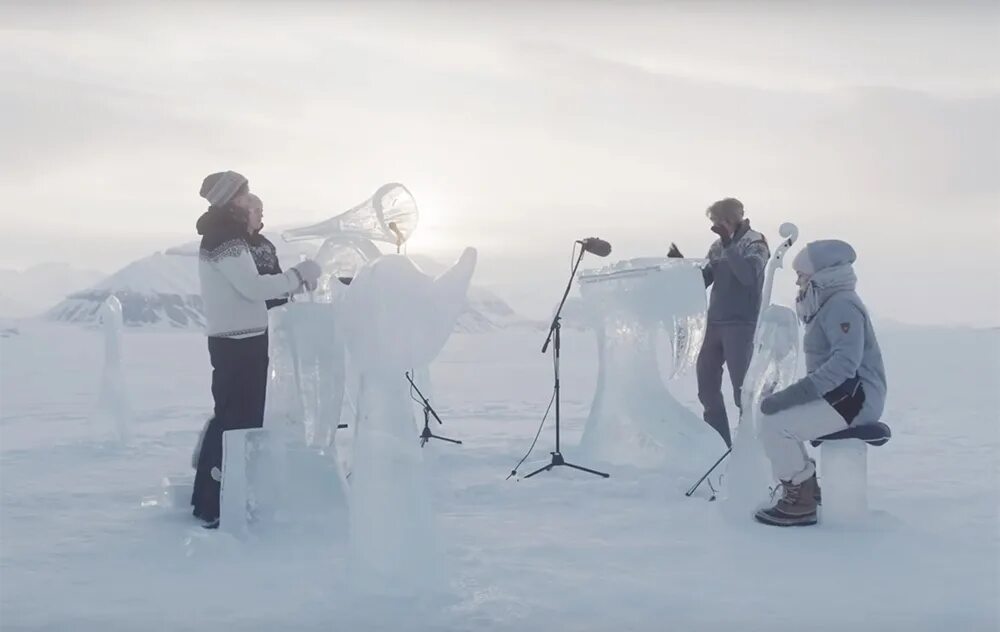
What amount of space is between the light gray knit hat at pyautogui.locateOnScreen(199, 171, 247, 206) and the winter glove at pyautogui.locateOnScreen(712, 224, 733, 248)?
106 inches

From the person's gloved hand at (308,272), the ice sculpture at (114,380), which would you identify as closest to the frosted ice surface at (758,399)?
the person's gloved hand at (308,272)

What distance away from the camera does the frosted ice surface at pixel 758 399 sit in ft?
12.9

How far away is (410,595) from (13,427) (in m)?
5.72

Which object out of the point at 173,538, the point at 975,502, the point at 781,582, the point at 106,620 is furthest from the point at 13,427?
the point at 975,502

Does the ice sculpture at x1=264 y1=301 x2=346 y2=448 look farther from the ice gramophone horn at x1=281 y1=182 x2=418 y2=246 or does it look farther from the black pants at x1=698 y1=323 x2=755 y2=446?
the black pants at x1=698 y1=323 x2=755 y2=446

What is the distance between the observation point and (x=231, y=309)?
12.3 feet

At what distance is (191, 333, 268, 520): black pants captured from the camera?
381 cm

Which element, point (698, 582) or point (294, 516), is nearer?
point (698, 582)

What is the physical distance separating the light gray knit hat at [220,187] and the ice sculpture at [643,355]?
7.65 ft

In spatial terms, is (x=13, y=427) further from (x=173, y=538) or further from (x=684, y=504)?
(x=684, y=504)

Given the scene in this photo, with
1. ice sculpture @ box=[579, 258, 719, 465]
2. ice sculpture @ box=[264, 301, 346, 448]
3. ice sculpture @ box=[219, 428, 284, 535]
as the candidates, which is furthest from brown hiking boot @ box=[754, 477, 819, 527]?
ice sculpture @ box=[219, 428, 284, 535]

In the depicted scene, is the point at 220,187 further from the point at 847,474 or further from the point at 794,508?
the point at 847,474

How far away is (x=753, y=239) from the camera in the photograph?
495cm

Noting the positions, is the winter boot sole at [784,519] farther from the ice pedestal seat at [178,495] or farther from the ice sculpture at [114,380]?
the ice sculpture at [114,380]
